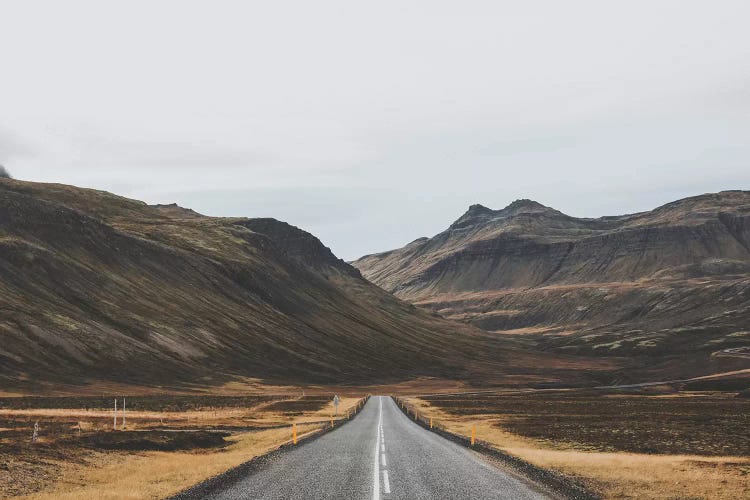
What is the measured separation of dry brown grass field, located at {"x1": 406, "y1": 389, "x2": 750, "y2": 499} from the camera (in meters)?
24.4

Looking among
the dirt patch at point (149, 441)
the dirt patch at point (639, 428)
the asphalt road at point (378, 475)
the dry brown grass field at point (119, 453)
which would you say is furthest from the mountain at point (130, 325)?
the asphalt road at point (378, 475)

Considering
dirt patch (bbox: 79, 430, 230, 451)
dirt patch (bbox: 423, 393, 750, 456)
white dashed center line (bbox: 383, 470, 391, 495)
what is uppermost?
white dashed center line (bbox: 383, 470, 391, 495)

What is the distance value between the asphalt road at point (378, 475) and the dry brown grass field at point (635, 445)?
367 centimetres

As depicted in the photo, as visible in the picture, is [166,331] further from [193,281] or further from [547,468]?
[547,468]

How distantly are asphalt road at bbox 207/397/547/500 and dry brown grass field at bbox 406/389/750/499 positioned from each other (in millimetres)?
3667

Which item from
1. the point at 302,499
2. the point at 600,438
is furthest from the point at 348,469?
the point at 600,438

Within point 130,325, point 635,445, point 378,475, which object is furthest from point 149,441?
point 130,325

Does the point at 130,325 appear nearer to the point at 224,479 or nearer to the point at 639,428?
the point at 639,428

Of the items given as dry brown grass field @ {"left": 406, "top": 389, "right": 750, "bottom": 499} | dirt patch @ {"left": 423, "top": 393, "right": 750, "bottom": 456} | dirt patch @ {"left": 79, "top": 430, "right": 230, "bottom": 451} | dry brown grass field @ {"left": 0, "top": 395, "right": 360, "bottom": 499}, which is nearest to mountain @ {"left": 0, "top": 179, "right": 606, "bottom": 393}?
dry brown grass field @ {"left": 0, "top": 395, "right": 360, "bottom": 499}

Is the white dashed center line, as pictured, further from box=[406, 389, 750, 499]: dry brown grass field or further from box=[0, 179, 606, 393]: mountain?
box=[0, 179, 606, 393]: mountain

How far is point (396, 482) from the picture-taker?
73.2 ft

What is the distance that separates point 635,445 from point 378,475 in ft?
86.7

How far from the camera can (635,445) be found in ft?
142

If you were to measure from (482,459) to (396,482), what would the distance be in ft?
28.7
